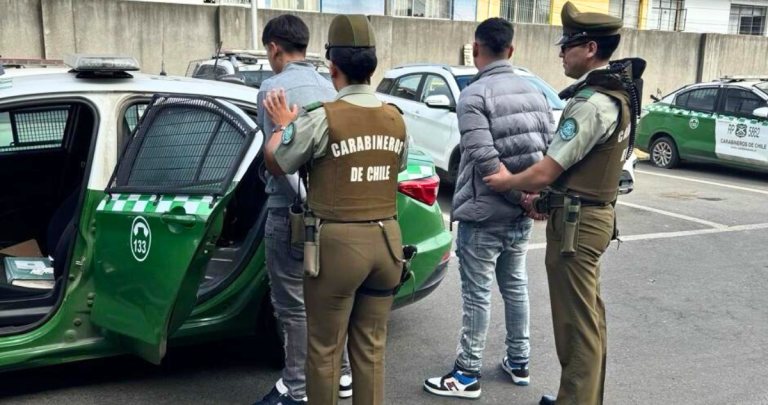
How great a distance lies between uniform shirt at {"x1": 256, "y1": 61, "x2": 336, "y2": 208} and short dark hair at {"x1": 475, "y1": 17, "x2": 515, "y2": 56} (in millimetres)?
844

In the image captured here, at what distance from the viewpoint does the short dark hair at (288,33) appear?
339 centimetres

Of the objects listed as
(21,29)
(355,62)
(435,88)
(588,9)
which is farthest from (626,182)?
(588,9)

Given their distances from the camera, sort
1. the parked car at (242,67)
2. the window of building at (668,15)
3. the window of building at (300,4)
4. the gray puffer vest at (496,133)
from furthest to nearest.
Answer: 1. the window of building at (668,15)
2. the window of building at (300,4)
3. the parked car at (242,67)
4. the gray puffer vest at (496,133)

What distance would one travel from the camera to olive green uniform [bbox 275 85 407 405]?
110 inches

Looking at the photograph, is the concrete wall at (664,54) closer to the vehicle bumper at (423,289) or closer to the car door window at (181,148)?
the vehicle bumper at (423,289)

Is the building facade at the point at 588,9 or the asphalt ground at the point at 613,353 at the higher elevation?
the building facade at the point at 588,9

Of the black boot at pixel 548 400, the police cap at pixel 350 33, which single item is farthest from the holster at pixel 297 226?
the black boot at pixel 548 400

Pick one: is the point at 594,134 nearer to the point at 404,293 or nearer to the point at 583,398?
the point at 583,398

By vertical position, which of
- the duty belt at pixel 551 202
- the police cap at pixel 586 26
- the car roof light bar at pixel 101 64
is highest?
the police cap at pixel 586 26

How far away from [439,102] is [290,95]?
18.9 feet

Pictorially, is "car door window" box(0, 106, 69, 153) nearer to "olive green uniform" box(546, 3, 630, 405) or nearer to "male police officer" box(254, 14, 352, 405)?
"male police officer" box(254, 14, 352, 405)

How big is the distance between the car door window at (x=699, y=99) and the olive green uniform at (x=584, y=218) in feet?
31.1

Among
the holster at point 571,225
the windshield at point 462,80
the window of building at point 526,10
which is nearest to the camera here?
the holster at point 571,225

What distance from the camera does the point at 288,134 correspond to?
280 centimetres
